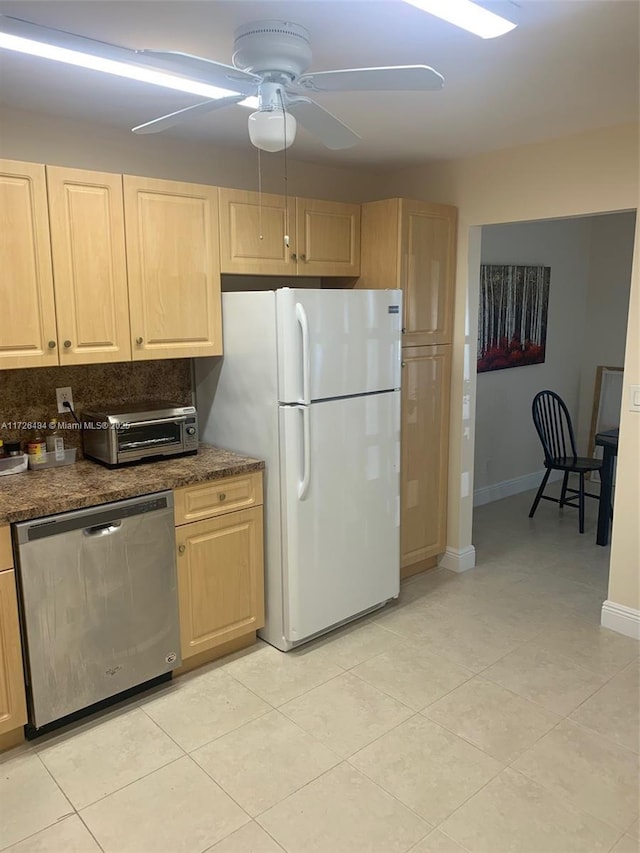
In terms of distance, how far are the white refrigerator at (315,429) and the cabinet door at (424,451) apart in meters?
0.34

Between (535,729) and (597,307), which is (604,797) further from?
(597,307)

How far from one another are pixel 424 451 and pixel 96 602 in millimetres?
2005

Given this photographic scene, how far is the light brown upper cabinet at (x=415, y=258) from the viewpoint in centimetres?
340

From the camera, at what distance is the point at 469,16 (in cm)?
172

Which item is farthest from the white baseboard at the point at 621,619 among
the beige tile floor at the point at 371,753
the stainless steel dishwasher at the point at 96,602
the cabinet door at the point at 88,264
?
Result: the cabinet door at the point at 88,264

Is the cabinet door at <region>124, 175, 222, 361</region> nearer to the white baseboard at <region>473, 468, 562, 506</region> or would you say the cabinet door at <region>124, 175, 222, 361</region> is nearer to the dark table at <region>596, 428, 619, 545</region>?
Result: the dark table at <region>596, 428, 619, 545</region>

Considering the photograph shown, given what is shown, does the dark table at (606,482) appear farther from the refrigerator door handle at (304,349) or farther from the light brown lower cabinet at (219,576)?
the light brown lower cabinet at (219,576)

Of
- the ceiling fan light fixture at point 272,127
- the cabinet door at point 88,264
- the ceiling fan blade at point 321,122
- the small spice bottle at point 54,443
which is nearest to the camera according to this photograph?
the ceiling fan light fixture at point 272,127

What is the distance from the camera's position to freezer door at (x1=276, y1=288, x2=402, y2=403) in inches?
110

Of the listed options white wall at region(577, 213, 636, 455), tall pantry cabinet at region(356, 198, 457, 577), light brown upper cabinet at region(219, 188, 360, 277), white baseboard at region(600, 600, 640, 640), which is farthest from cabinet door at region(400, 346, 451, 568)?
white wall at region(577, 213, 636, 455)

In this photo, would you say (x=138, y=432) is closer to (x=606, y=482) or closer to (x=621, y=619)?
(x=621, y=619)

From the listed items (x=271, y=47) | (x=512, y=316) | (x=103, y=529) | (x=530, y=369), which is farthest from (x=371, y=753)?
(x=530, y=369)

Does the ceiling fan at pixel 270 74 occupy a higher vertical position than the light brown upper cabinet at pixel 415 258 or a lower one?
higher

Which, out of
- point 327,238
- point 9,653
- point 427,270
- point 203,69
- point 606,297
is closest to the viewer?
point 203,69
